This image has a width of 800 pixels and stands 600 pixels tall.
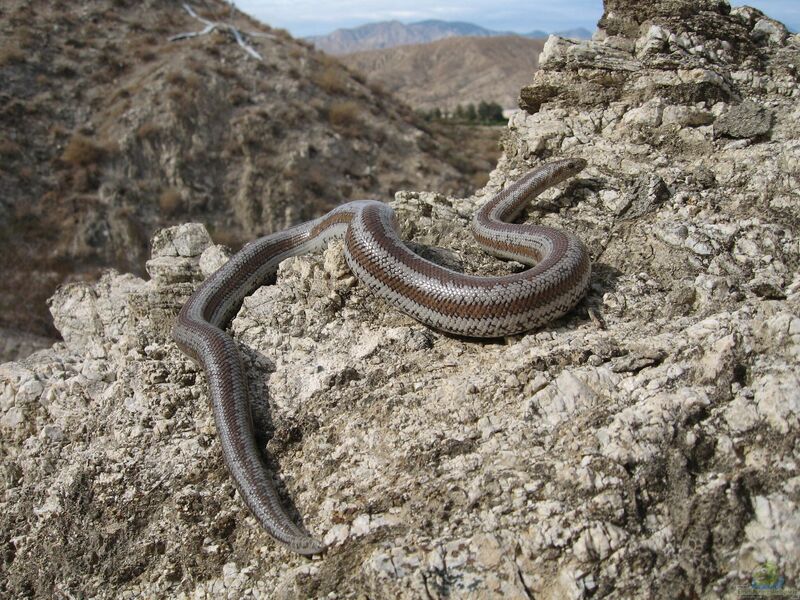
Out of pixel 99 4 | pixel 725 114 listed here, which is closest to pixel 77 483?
pixel 725 114

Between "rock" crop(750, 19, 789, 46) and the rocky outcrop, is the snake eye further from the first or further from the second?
"rock" crop(750, 19, 789, 46)

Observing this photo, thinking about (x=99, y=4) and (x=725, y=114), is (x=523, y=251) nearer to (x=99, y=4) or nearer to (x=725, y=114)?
(x=725, y=114)

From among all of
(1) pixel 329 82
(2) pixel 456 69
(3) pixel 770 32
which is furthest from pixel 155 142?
(2) pixel 456 69

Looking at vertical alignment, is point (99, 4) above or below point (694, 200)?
above

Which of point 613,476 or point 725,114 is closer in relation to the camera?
point 613,476

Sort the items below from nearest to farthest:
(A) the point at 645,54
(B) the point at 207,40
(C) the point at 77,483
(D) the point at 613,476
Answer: (D) the point at 613,476 < (C) the point at 77,483 < (A) the point at 645,54 < (B) the point at 207,40

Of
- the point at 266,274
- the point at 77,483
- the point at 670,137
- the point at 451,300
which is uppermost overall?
the point at 670,137
